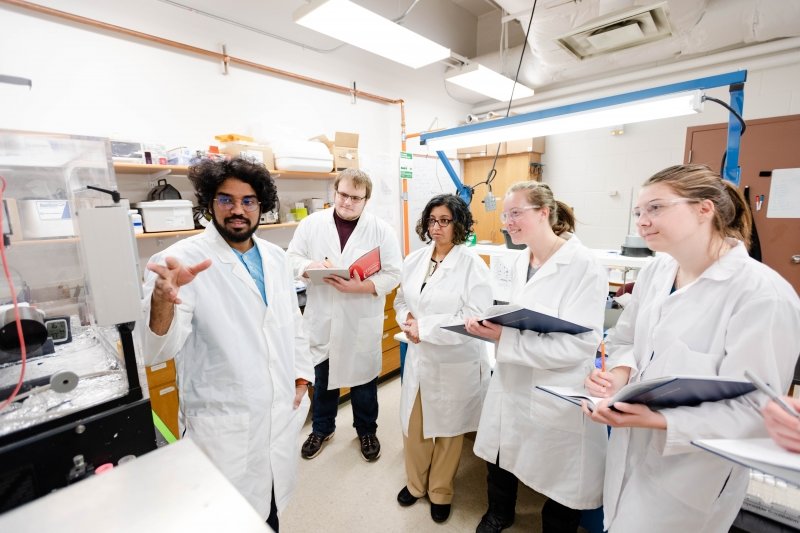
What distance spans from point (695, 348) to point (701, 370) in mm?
65

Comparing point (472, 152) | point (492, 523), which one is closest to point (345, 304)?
point (492, 523)

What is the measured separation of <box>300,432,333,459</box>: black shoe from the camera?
2219mm

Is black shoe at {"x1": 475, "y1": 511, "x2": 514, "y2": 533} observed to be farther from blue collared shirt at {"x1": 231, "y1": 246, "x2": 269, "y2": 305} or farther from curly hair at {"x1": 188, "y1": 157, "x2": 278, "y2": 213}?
curly hair at {"x1": 188, "y1": 157, "x2": 278, "y2": 213}

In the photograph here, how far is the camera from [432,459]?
5.92 feet

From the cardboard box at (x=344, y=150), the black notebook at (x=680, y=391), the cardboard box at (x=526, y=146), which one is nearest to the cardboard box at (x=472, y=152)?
the cardboard box at (x=526, y=146)

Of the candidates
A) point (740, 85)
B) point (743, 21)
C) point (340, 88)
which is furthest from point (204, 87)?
point (743, 21)

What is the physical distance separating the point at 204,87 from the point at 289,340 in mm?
2259

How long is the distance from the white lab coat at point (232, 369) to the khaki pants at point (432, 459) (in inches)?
25.2

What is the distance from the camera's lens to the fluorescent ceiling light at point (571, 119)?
1223 millimetres

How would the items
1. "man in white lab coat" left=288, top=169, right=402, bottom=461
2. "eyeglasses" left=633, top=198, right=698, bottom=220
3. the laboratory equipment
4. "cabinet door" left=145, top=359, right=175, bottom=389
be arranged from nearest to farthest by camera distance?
the laboratory equipment, "eyeglasses" left=633, top=198, right=698, bottom=220, "cabinet door" left=145, top=359, right=175, bottom=389, "man in white lab coat" left=288, top=169, right=402, bottom=461

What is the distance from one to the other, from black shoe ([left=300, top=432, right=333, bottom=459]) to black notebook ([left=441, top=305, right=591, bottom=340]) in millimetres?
1547

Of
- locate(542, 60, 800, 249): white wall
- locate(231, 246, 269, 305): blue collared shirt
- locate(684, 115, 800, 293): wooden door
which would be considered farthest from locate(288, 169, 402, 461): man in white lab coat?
locate(684, 115, 800, 293): wooden door

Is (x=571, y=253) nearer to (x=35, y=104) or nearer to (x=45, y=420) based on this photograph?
(x=45, y=420)

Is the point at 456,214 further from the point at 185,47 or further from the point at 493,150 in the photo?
the point at 493,150
